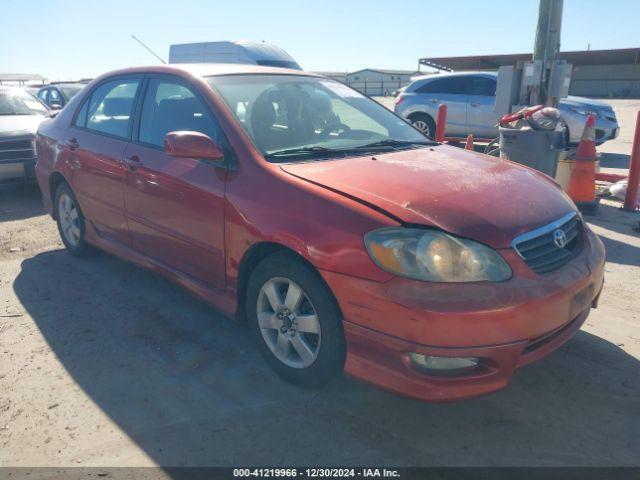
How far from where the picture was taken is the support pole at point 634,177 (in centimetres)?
637

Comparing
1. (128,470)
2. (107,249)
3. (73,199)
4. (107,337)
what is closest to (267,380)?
(128,470)

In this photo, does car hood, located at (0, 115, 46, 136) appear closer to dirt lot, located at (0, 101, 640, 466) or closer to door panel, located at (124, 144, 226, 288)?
dirt lot, located at (0, 101, 640, 466)

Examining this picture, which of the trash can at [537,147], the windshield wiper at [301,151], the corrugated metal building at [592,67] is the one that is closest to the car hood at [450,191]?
the windshield wiper at [301,151]

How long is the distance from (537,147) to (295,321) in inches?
177

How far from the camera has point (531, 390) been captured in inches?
113

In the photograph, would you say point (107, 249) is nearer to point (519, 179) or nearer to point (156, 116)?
point (156, 116)

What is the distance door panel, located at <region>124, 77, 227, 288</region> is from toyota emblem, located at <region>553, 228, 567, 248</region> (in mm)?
1752

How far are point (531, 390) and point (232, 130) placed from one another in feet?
7.16

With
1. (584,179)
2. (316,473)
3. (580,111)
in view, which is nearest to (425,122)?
(580,111)

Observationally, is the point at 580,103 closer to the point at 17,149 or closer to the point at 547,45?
the point at 547,45

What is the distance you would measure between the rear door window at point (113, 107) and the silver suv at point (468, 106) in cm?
808

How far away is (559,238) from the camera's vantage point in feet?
8.75

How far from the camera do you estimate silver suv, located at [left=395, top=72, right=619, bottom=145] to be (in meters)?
11.1

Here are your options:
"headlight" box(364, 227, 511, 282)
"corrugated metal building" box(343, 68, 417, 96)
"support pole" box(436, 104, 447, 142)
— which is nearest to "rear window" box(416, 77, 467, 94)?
"support pole" box(436, 104, 447, 142)
